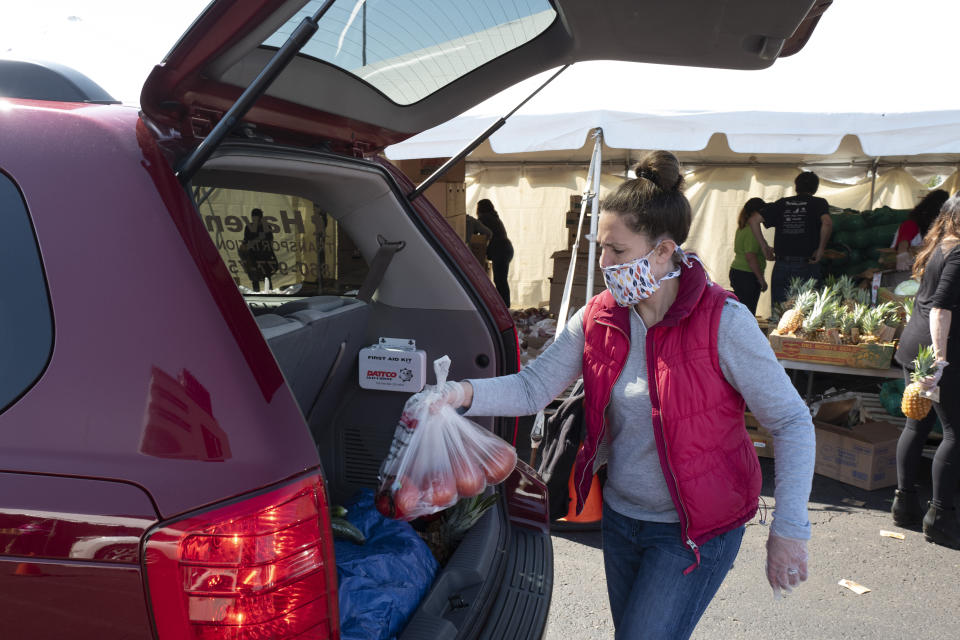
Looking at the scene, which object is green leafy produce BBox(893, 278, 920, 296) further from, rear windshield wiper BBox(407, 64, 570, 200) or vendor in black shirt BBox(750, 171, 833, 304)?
rear windshield wiper BBox(407, 64, 570, 200)

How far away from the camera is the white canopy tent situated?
5523 mm

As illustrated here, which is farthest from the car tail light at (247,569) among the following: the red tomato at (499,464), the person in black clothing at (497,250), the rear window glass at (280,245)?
the person in black clothing at (497,250)

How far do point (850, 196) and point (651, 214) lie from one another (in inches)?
433

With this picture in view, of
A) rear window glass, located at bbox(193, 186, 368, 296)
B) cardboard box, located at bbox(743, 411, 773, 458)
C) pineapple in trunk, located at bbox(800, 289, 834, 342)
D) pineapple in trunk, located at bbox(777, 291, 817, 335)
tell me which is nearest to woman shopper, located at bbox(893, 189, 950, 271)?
pineapple in trunk, located at bbox(777, 291, 817, 335)

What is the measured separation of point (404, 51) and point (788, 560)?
1585 millimetres

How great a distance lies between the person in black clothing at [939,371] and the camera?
3.68 metres

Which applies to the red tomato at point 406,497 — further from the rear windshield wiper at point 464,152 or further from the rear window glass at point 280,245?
the rear window glass at point 280,245

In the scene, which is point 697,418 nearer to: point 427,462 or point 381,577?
point 427,462

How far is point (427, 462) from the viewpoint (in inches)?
74.0

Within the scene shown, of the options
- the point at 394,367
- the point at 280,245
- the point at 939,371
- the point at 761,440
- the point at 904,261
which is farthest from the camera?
the point at 904,261

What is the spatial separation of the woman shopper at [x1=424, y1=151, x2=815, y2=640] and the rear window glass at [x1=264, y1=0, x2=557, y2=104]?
504 millimetres

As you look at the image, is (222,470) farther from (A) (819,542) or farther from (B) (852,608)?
(A) (819,542)

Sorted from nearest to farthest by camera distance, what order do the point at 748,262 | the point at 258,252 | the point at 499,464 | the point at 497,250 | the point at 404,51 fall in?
the point at 404,51 < the point at 499,464 < the point at 258,252 < the point at 748,262 < the point at 497,250

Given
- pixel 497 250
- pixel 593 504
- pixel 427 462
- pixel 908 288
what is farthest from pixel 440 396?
pixel 497 250
